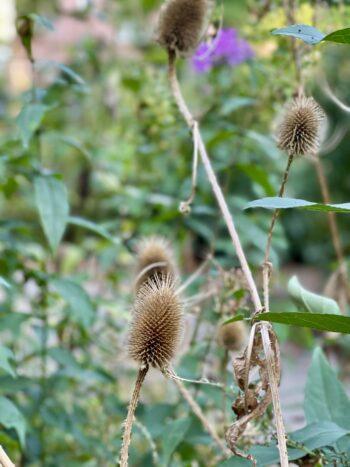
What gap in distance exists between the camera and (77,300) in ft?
3.85

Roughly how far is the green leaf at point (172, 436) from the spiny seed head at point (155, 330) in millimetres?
355

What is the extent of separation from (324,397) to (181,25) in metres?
0.54

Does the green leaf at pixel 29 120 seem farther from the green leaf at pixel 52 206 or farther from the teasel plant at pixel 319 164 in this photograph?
the teasel plant at pixel 319 164

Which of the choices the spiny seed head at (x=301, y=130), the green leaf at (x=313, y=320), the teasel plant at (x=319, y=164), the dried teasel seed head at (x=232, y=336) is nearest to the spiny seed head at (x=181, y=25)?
the teasel plant at (x=319, y=164)

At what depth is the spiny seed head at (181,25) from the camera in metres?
0.95

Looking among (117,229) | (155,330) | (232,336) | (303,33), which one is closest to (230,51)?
(117,229)

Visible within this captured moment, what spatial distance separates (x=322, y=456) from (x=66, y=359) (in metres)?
0.65

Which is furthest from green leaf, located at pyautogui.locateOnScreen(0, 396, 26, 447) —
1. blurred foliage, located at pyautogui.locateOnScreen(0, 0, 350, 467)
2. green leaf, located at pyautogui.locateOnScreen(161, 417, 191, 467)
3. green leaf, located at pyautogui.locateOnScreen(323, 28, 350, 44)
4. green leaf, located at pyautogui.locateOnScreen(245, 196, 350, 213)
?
green leaf, located at pyautogui.locateOnScreen(323, 28, 350, 44)

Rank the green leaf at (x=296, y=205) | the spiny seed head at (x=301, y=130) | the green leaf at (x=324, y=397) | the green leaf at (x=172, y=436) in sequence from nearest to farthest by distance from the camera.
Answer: the green leaf at (x=296, y=205) → the spiny seed head at (x=301, y=130) → the green leaf at (x=324, y=397) → the green leaf at (x=172, y=436)

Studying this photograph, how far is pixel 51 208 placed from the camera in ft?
3.59

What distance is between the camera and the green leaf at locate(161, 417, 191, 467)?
3.21 feet

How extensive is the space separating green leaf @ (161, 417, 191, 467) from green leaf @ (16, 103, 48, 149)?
479 mm

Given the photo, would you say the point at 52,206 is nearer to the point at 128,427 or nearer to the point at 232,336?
the point at 232,336

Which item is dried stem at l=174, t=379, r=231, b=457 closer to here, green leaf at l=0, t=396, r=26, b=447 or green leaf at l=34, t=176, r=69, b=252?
green leaf at l=0, t=396, r=26, b=447
